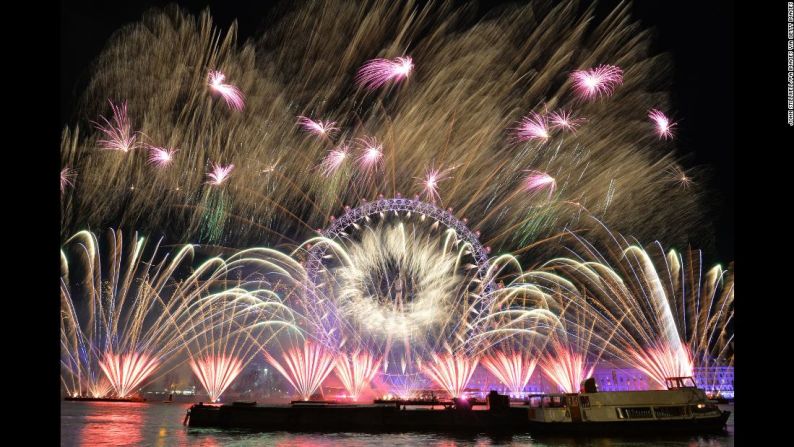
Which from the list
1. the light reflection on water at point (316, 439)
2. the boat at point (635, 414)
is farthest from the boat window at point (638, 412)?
the light reflection on water at point (316, 439)

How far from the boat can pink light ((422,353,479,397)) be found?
1581 centimetres

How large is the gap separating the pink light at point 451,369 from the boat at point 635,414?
1581 centimetres

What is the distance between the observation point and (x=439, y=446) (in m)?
45.8

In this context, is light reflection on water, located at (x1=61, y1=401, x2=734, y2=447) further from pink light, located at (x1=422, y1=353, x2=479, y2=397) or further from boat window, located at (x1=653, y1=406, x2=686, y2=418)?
pink light, located at (x1=422, y1=353, x2=479, y2=397)

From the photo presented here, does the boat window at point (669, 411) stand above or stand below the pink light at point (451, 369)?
below

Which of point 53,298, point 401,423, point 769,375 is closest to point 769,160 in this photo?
point 769,375

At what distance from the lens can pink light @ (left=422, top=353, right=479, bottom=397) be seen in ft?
223

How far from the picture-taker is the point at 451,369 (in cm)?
6900

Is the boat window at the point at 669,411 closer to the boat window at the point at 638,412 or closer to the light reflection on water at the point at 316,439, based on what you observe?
the boat window at the point at 638,412

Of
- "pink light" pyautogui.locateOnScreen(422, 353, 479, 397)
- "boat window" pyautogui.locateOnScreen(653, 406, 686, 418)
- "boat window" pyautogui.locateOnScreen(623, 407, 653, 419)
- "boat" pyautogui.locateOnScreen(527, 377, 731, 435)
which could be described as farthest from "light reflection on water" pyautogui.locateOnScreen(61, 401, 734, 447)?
"pink light" pyautogui.locateOnScreen(422, 353, 479, 397)

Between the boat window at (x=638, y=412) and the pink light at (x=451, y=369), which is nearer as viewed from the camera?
the boat window at (x=638, y=412)

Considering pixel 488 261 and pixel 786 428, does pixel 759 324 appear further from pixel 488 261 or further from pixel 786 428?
pixel 488 261

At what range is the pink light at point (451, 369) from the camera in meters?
67.9

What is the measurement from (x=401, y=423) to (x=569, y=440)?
16548 millimetres
